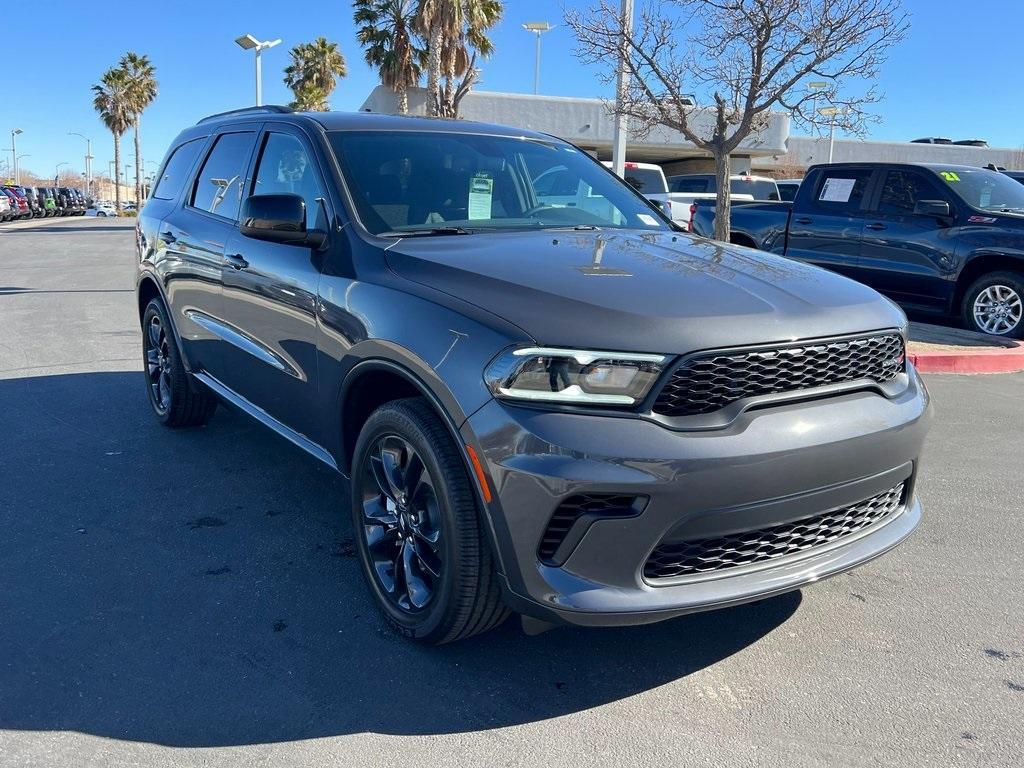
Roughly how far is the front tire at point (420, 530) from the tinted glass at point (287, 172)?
3.74ft

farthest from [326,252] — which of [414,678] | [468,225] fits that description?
[414,678]

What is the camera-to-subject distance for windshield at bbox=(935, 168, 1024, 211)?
9375mm

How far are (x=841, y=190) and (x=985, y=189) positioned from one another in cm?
145

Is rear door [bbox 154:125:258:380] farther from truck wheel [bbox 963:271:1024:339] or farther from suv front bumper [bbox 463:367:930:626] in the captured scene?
truck wheel [bbox 963:271:1024:339]

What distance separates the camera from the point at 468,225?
3770mm

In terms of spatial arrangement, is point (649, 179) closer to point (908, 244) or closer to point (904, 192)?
point (904, 192)

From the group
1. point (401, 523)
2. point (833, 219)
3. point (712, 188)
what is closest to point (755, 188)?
point (712, 188)

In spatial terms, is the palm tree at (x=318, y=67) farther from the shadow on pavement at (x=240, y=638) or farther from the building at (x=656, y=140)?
the shadow on pavement at (x=240, y=638)

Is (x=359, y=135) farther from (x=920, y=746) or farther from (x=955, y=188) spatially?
(x=955, y=188)

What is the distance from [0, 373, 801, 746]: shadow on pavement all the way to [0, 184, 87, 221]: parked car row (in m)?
46.2

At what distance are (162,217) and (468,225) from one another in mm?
2667

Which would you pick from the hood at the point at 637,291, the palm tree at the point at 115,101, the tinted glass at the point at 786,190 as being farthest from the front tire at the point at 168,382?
the palm tree at the point at 115,101

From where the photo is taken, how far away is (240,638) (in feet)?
10.5

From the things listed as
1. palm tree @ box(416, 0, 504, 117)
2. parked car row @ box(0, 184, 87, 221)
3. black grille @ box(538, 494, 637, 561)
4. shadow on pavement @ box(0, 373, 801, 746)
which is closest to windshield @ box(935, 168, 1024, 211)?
shadow on pavement @ box(0, 373, 801, 746)
